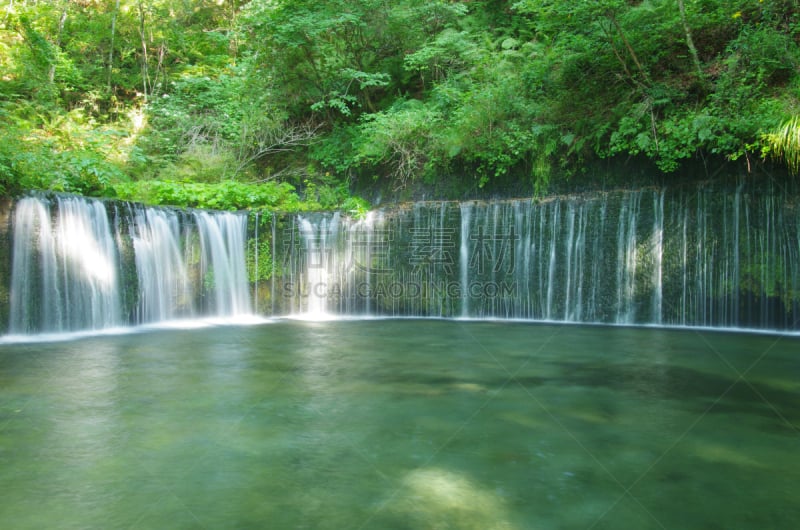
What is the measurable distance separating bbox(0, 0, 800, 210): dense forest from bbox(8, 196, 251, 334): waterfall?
846 mm

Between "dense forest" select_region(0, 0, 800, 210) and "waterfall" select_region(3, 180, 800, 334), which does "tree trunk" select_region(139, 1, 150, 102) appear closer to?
"dense forest" select_region(0, 0, 800, 210)

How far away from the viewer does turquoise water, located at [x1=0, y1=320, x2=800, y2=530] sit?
10.8 ft

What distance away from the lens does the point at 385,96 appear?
1656 centimetres

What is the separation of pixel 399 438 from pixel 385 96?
13528 millimetres

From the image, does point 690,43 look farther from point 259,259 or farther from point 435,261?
point 259,259

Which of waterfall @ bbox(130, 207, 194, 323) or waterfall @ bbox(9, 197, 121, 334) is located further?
waterfall @ bbox(130, 207, 194, 323)

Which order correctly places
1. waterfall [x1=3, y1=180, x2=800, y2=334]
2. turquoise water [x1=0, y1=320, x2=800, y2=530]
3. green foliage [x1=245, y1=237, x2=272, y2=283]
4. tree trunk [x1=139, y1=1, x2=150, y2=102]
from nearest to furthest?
turquoise water [x1=0, y1=320, x2=800, y2=530]
waterfall [x1=3, y1=180, x2=800, y2=334]
green foliage [x1=245, y1=237, x2=272, y2=283]
tree trunk [x1=139, y1=1, x2=150, y2=102]

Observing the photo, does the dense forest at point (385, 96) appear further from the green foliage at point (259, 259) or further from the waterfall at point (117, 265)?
the green foliage at point (259, 259)

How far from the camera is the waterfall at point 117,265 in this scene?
923 centimetres

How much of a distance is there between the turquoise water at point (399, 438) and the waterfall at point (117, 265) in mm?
1681

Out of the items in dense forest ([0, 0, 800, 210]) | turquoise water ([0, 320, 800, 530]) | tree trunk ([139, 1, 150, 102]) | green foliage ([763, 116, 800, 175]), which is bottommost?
turquoise water ([0, 320, 800, 530])

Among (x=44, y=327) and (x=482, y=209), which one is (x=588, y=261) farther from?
(x=44, y=327)

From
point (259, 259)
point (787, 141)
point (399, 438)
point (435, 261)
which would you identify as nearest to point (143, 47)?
point (259, 259)

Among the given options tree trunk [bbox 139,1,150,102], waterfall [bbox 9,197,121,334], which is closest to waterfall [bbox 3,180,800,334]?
waterfall [bbox 9,197,121,334]
